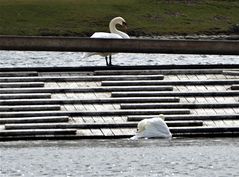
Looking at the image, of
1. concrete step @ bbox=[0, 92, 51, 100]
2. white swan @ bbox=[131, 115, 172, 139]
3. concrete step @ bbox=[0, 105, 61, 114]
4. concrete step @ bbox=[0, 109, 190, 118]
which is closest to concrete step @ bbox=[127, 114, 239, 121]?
concrete step @ bbox=[0, 109, 190, 118]

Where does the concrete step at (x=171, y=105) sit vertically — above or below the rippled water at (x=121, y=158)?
above

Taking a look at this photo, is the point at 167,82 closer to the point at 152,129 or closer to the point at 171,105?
the point at 171,105

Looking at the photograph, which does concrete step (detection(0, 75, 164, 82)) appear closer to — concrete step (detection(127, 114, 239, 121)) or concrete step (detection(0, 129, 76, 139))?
concrete step (detection(127, 114, 239, 121))

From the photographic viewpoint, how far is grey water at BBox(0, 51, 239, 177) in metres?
33.0

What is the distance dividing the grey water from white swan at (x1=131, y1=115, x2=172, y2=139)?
0.30 meters

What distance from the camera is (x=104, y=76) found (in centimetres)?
4538

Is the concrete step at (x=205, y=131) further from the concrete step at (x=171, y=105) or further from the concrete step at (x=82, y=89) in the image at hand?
the concrete step at (x=82, y=89)

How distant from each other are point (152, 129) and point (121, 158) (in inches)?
180

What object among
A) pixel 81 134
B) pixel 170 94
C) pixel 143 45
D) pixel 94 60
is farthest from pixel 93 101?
pixel 94 60

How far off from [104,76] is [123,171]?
12511mm

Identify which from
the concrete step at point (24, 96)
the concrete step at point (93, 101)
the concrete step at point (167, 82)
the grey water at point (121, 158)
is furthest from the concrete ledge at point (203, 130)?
the concrete step at point (24, 96)

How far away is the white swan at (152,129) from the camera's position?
131ft

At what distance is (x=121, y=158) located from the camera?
35688 millimetres

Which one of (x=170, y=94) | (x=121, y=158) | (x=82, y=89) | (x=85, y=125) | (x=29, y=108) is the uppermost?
(x=82, y=89)
